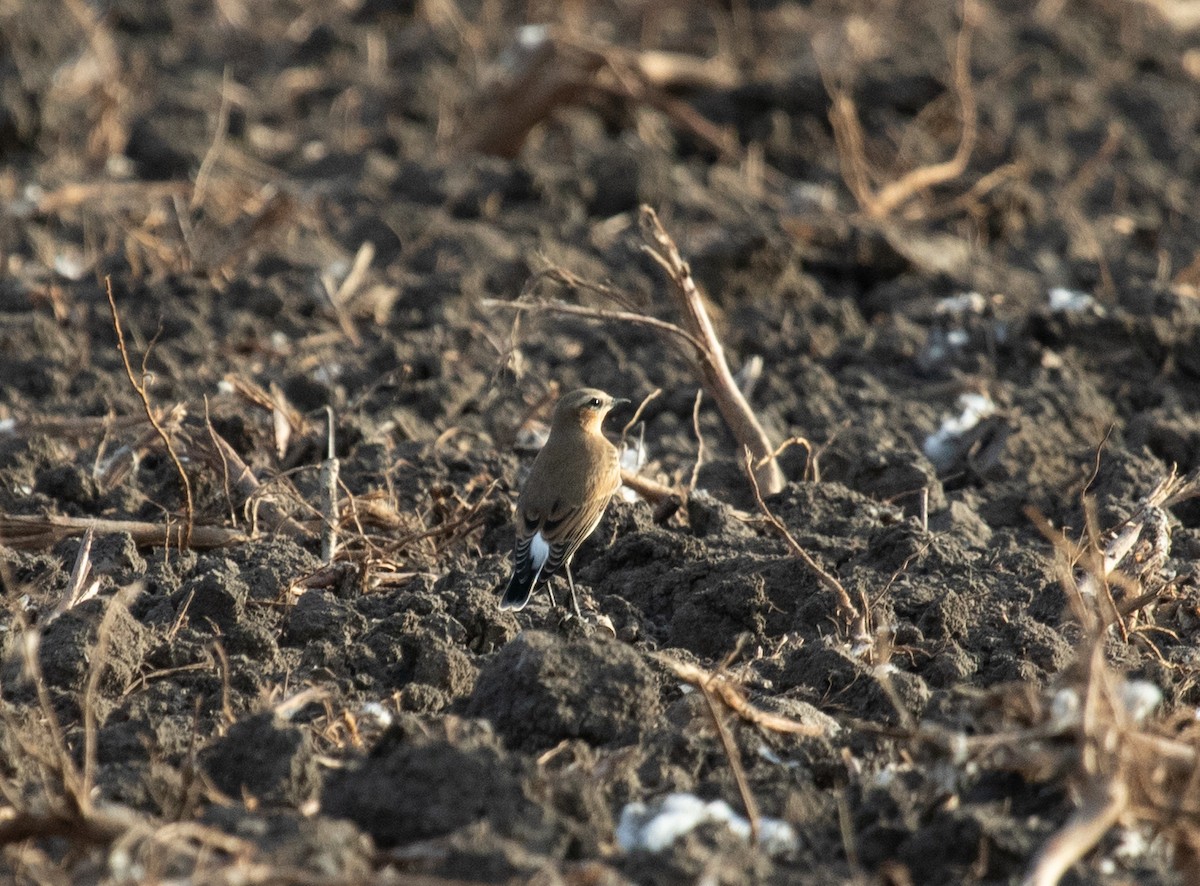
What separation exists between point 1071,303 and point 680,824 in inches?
221

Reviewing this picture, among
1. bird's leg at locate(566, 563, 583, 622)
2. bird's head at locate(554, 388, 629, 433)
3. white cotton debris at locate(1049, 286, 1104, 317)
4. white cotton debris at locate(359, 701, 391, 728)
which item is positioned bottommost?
white cotton debris at locate(1049, 286, 1104, 317)

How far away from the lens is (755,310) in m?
9.52

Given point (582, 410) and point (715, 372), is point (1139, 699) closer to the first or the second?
point (715, 372)

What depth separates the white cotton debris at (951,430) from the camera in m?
7.83

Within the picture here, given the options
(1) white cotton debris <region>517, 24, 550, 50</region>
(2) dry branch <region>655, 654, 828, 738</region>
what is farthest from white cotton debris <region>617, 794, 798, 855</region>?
(1) white cotton debris <region>517, 24, 550, 50</region>

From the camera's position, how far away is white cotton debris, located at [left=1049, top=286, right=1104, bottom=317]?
8.92m

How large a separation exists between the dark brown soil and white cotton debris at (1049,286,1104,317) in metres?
0.04

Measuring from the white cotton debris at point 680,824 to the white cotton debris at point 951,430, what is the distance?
12.4 ft

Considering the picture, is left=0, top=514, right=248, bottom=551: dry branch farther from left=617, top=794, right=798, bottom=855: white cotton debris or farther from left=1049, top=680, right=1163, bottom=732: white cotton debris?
left=1049, top=680, right=1163, bottom=732: white cotton debris

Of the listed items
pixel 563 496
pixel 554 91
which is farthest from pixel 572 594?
pixel 554 91

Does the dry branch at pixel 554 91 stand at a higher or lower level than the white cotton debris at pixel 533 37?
lower

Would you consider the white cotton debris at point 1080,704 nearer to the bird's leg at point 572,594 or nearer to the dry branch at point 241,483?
the bird's leg at point 572,594

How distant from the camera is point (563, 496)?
6211 mm

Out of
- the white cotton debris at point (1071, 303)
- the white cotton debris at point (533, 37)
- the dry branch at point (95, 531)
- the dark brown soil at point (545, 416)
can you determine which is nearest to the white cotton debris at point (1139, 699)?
the dark brown soil at point (545, 416)
